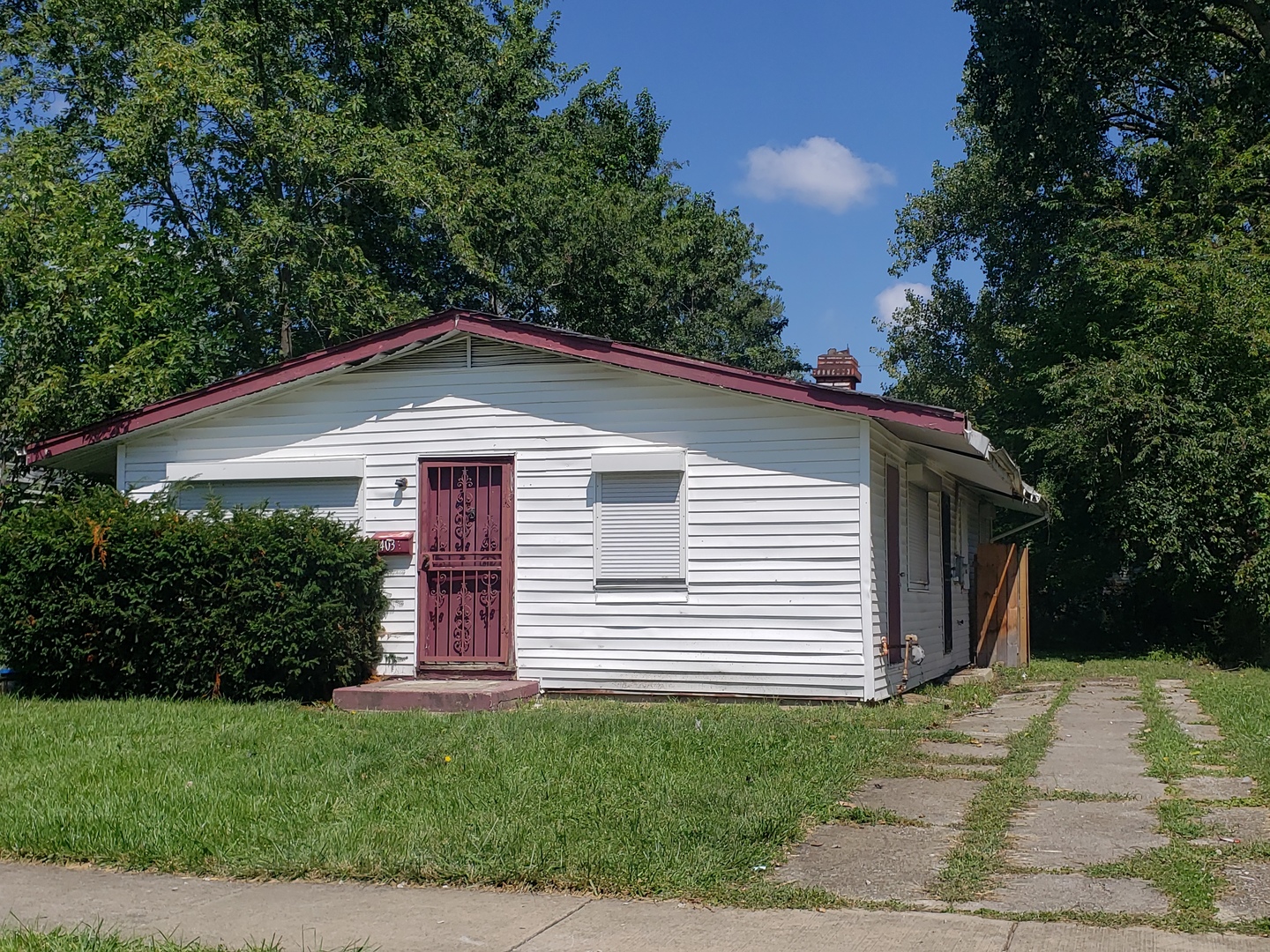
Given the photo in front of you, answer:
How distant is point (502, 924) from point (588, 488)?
775cm

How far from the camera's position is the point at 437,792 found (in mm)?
7027

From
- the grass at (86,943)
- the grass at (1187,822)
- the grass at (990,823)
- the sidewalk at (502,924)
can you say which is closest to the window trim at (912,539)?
the grass at (1187,822)

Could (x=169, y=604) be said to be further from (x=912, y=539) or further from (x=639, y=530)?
(x=912, y=539)

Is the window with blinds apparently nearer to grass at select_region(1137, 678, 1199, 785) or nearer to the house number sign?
the house number sign

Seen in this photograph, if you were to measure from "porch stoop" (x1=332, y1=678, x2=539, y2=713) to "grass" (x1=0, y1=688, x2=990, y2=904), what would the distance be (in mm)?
677

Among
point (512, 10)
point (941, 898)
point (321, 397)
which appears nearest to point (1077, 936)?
point (941, 898)

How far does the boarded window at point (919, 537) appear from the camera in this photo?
14461 mm

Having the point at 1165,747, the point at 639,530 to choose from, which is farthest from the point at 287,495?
the point at 1165,747

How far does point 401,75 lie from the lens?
2675 centimetres

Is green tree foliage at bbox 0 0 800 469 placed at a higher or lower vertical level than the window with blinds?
higher

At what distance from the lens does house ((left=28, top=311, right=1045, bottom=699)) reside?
11812 millimetres

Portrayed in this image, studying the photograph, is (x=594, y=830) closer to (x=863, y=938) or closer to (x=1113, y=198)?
(x=863, y=938)

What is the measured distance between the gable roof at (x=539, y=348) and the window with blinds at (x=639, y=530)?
3.71 feet

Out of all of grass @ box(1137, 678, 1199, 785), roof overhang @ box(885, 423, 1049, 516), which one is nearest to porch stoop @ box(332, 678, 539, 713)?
roof overhang @ box(885, 423, 1049, 516)
